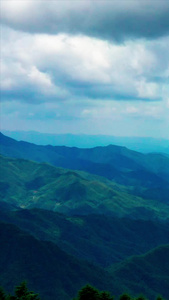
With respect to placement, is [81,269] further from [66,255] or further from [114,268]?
[114,268]

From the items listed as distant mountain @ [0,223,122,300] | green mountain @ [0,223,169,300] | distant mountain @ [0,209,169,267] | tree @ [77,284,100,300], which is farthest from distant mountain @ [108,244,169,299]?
tree @ [77,284,100,300]

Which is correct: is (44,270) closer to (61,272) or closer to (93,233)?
(61,272)

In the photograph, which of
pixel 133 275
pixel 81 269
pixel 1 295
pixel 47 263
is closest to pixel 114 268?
pixel 133 275

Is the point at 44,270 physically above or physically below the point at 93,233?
below

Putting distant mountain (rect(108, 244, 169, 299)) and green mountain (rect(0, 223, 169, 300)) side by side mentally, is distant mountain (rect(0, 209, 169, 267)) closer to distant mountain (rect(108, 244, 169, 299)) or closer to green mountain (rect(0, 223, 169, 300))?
distant mountain (rect(108, 244, 169, 299))

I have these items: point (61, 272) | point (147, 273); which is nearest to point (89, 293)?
point (61, 272)

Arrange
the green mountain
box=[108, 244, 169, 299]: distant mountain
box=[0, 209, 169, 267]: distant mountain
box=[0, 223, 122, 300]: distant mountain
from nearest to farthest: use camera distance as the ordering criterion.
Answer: box=[0, 223, 122, 300]: distant mountain
the green mountain
box=[108, 244, 169, 299]: distant mountain
box=[0, 209, 169, 267]: distant mountain
